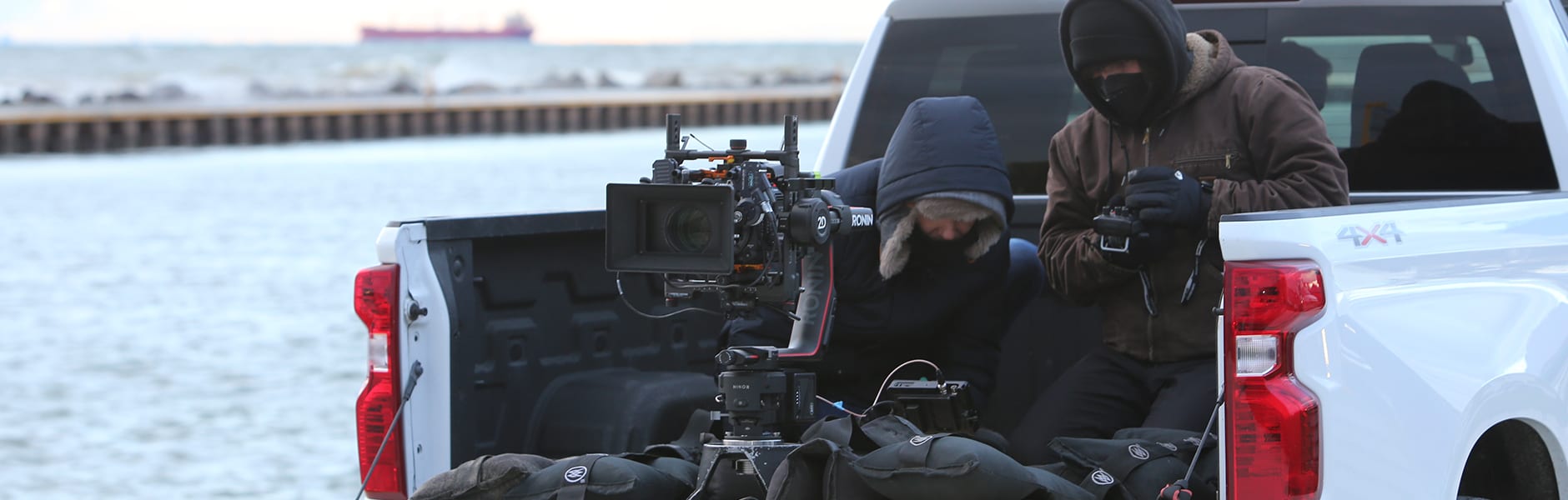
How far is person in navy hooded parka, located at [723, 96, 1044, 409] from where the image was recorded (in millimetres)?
4438

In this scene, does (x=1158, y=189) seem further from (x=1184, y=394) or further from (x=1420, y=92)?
(x=1420, y=92)

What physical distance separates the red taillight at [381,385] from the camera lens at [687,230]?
0.68 m

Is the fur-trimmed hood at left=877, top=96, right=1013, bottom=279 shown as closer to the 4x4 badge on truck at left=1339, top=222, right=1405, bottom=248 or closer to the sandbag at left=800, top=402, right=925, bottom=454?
the sandbag at left=800, top=402, right=925, bottom=454

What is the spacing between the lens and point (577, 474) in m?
3.83

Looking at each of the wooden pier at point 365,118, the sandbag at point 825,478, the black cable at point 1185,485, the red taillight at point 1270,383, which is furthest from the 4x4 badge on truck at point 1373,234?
the wooden pier at point 365,118

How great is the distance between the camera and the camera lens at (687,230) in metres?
3.71

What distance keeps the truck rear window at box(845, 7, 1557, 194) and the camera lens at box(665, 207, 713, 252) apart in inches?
84.1

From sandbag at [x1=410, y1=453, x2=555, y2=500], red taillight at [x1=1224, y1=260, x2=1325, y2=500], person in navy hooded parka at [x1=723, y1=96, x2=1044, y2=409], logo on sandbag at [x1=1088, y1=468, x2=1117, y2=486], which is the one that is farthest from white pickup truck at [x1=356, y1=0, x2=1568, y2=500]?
logo on sandbag at [x1=1088, y1=468, x2=1117, y2=486]

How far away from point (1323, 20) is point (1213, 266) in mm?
1453

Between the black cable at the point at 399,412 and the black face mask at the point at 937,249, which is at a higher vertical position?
the black face mask at the point at 937,249

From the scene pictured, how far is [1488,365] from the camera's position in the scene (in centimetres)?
345

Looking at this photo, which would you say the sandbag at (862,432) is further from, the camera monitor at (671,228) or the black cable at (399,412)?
the black cable at (399,412)

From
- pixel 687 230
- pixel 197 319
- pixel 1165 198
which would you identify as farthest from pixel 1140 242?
pixel 197 319

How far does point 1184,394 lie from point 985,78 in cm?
170
